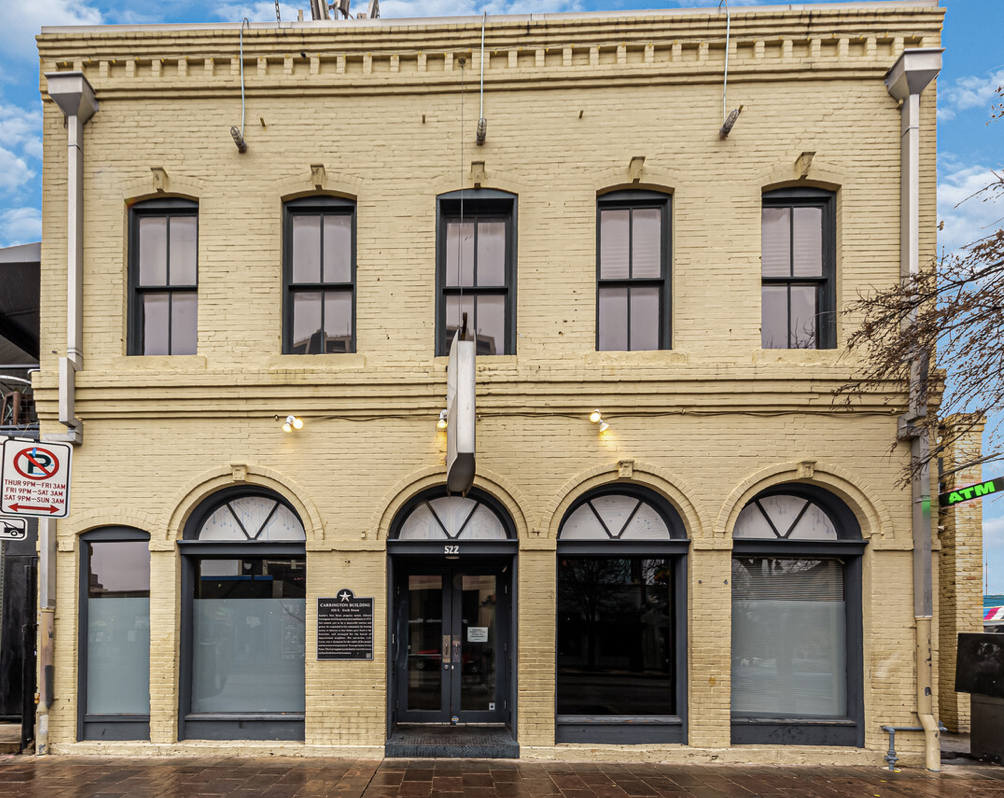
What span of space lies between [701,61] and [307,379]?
6795mm

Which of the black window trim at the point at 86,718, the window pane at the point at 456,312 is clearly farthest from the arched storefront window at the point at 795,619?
the black window trim at the point at 86,718

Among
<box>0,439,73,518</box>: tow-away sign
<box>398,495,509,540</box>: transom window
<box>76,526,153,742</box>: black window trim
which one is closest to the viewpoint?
<box>0,439,73,518</box>: tow-away sign

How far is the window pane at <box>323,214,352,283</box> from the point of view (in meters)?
9.58

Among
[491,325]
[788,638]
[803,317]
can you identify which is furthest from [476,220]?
[788,638]

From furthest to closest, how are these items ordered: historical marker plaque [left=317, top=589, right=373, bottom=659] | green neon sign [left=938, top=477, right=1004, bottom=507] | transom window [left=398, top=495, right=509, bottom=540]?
transom window [left=398, top=495, right=509, bottom=540] < historical marker plaque [left=317, top=589, right=373, bottom=659] < green neon sign [left=938, top=477, right=1004, bottom=507]

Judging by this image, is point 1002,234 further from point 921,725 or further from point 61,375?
point 61,375

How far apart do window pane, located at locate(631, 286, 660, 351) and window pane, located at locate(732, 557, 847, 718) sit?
10.3ft

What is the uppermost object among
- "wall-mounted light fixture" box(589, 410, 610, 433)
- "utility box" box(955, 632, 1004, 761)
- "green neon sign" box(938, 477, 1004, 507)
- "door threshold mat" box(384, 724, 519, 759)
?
"wall-mounted light fixture" box(589, 410, 610, 433)

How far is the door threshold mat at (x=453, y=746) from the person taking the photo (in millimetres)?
8664

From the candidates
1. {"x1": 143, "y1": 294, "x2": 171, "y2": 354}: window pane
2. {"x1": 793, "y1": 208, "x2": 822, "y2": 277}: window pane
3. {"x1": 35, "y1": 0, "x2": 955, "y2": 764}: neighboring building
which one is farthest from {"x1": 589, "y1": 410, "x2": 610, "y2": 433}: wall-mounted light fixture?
{"x1": 143, "y1": 294, "x2": 171, "y2": 354}: window pane

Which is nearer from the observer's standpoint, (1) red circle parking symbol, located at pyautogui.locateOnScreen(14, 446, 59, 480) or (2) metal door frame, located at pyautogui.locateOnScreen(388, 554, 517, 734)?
(1) red circle parking symbol, located at pyautogui.locateOnScreen(14, 446, 59, 480)

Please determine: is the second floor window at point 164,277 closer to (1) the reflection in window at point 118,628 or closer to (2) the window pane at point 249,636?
(1) the reflection in window at point 118,628

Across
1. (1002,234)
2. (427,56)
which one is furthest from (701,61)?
(1002,234)

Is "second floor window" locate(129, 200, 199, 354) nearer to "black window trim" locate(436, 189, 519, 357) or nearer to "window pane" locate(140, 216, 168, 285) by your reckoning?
"window pane" locate(140, 216, 168, 285)
